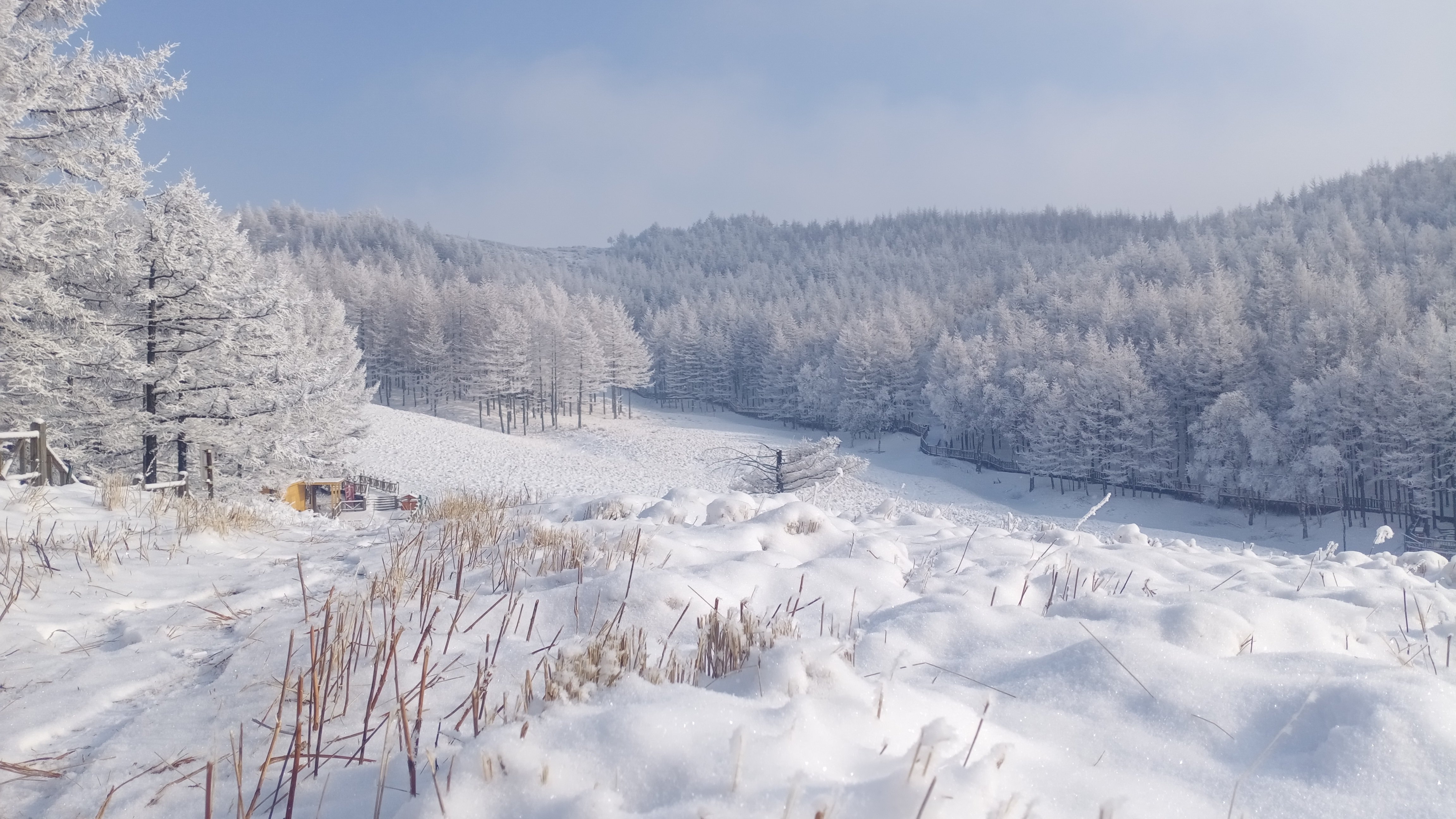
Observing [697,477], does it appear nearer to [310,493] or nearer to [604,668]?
[310,493]

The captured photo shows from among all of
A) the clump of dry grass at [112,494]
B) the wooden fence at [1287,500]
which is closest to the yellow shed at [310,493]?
the clump of dry grass at [112,494]

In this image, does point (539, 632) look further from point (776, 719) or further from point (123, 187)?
point (123, 187)

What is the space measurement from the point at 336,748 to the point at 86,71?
13.7 meters

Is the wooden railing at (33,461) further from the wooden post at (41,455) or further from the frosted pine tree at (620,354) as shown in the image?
the frosted pine tree at (620,354)

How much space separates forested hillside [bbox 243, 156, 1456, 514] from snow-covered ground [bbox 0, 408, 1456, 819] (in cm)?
3859

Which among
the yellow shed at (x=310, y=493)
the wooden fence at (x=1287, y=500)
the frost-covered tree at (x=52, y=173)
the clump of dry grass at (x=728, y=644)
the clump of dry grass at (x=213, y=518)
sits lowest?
the wooden fence at (x=1287, y=500)

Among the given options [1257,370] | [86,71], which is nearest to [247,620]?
[86,71]

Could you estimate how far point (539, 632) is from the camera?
256 centimetres

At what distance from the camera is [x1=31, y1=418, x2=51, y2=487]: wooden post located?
802cm

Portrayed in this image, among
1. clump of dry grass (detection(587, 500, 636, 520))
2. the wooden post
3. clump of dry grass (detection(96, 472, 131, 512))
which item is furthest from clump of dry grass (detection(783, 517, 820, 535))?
the wooden post

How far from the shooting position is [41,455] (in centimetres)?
834

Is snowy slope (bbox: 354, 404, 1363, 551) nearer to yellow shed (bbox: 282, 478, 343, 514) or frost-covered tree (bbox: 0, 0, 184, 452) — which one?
yellow shed (bbox: 282, 478, 343, 514)

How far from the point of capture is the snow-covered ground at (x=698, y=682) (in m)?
1.44

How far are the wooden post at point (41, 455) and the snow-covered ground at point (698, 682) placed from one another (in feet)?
15.5
